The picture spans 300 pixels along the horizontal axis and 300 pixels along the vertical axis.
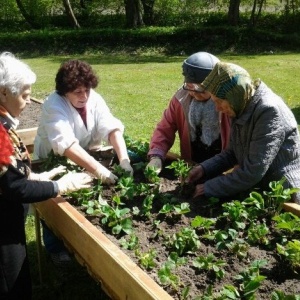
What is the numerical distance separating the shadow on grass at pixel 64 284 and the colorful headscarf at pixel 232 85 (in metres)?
1.55

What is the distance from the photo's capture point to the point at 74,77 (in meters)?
3.28

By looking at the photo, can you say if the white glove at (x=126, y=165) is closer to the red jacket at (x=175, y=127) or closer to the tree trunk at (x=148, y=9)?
the red jacket at (x=175, y=127)

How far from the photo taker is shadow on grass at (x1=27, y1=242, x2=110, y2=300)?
11.5 feet

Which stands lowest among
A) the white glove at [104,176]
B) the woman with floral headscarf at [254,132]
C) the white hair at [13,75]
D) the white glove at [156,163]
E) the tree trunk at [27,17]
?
the tree trunk at [27,17]

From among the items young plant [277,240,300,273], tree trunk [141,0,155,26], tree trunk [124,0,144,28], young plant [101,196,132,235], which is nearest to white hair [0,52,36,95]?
young plant [101,196,132,235]

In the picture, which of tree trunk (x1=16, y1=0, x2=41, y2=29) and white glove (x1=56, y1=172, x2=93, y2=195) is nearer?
white glove (x1=56, y1=172, x2=93, y2=195)

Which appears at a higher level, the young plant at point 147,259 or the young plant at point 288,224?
the young plant at point 288,224

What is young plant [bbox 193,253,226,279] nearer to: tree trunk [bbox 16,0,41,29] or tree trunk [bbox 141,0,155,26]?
tree trunk [bbox 141,0,155,26]

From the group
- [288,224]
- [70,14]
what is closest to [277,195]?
[288,224]

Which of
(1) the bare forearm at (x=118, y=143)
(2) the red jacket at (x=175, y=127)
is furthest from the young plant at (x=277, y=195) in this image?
(1) the bare forearm at (x=118, y=143)

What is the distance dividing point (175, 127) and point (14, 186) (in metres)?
1.51

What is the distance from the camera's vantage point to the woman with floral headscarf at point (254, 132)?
2.61 meters

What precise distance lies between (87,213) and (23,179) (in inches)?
20.2

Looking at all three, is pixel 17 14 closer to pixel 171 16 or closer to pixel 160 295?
pixel 171 16
